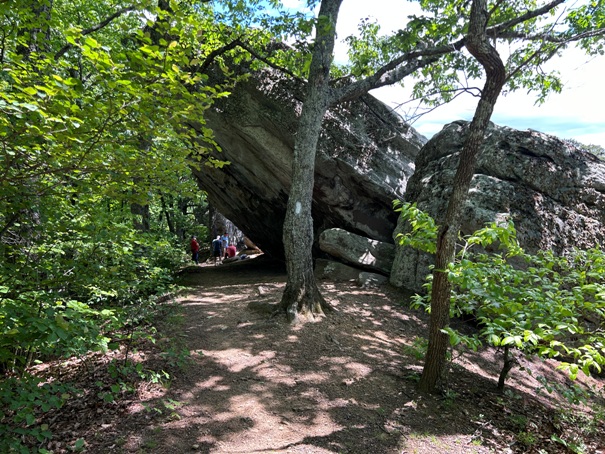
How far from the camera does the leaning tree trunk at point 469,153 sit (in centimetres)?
421

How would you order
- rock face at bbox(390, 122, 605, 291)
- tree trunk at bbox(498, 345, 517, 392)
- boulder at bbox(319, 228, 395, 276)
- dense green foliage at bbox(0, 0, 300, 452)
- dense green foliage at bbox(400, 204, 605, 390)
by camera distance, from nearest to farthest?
dense green foliage at bbox(0, 0, 300, 452), dense green foliage at bbox(400, 204, 605, 390), tree trunk at bbox(498, 345, 517, 392), rock face at bbox(390, 122, 605, 291), boulder at bbox(319, 228, 395, 276)

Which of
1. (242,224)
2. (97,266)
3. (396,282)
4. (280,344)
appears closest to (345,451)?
(280,344)

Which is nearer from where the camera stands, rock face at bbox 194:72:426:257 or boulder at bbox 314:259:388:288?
boulder at bbox 314:259:388:288

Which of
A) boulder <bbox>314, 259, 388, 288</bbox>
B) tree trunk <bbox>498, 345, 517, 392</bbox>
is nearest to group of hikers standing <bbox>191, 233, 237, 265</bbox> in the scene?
boulder <bbox>314, 259, 388, 288</bbox>

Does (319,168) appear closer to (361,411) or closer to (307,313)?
(307,313)

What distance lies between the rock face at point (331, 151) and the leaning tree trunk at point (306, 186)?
11.7ft

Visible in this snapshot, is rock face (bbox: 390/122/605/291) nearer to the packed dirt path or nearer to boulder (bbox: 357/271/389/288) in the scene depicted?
boulder (bbox: 357/271/389/288)

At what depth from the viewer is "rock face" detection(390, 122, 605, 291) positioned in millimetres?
8148

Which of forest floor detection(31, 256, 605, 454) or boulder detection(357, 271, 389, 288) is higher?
boulder detection(357, 271, 389, 288)

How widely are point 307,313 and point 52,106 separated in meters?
5.08

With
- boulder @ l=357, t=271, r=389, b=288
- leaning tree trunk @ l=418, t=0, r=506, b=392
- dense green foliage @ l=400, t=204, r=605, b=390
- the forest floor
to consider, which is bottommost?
the forest floor

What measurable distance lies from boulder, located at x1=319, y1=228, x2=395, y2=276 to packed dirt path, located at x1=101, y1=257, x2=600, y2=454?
2.94m

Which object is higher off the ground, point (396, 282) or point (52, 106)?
point (52, 106)

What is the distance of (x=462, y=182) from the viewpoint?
14.3 feet
